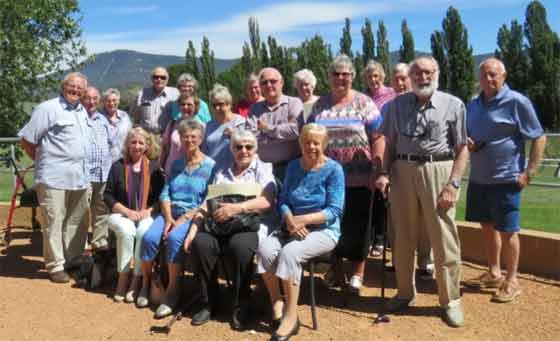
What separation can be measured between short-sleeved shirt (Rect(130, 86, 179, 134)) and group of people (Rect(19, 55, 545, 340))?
0.50 meters

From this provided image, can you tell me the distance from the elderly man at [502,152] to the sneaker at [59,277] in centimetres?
368

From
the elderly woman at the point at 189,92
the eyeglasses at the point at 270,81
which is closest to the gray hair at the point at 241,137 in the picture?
the eyeglasses at the point at 270,81

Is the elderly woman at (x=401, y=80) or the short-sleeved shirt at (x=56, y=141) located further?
the elderly woman at (x=401, y=80)

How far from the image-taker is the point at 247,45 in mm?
39781

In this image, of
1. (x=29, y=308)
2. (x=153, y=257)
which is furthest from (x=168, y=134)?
(x=29, y=308)

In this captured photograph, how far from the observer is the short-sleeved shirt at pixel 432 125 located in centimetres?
388

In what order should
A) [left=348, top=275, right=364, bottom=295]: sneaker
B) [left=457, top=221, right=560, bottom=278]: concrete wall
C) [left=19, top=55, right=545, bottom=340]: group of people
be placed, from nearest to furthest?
[left=19, top=55, right=545, bottom=340]: group of people < [left=348, top=275, right=364, bottom=295]: sneaker < [left=457, top=221, right=560, bottom=278]: concrete wall

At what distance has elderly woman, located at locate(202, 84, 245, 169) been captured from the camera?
4887 millimetres

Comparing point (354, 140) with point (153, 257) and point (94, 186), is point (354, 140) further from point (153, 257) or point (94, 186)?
point (94, 186)

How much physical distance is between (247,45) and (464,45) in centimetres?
1496

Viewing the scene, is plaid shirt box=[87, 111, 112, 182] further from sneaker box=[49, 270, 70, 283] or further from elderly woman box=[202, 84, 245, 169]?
elderly woman box=[202, 84, 245, 169]

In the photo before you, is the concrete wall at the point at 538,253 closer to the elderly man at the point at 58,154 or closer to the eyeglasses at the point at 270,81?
the eyeglasses at the point at 270,81

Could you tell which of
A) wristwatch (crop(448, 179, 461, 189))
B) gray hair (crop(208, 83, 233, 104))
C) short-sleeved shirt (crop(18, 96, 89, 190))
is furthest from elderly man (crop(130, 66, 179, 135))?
wristwatch (crop(448, 179, 461, 189))

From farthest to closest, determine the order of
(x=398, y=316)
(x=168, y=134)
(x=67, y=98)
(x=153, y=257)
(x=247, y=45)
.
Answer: (x=247, y=45)
(x=168, y=134)
(x=67, y=98)
(x=153, y=257)
(x=398, y=316)
